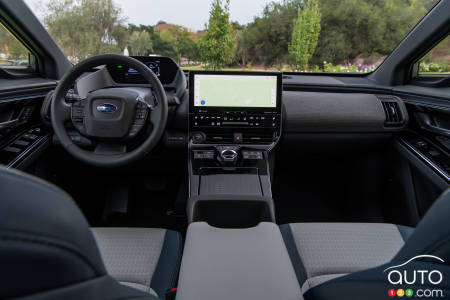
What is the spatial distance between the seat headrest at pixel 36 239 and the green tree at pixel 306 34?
8.66 ft

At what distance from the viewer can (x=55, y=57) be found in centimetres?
220

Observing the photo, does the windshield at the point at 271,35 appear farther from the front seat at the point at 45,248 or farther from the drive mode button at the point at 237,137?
the front seat at the point at 45,248

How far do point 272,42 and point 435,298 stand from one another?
257 centimetres

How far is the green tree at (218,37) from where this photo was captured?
8.53 feet

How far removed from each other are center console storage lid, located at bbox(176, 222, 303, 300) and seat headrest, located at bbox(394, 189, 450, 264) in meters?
0.34

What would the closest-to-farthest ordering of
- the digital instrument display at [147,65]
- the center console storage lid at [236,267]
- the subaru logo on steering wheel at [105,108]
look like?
the center console storage lid at [236,267] → the subaru logo on steering wheel at [105,108] → the digital instrument display at [147,65]

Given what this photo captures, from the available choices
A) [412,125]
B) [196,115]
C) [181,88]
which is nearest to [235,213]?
[196,115]

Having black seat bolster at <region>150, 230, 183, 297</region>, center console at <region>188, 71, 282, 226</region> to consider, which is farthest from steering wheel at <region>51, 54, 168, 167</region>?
black seat bolster at <region>150, 230, 183, 297</region>

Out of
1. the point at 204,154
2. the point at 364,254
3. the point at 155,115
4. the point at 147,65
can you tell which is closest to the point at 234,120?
the point at 204,154

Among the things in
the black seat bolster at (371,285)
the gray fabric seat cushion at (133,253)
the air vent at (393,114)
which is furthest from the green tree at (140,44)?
the black seat bolster at (371,285)

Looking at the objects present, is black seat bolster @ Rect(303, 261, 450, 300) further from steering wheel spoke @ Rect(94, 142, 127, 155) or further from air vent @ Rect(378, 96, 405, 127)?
air vent @ Rect(378, 96, 405, 127)

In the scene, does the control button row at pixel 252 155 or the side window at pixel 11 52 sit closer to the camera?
the side window at pixel 11 52

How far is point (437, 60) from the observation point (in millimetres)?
2201

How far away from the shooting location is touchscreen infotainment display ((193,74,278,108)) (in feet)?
6.25
